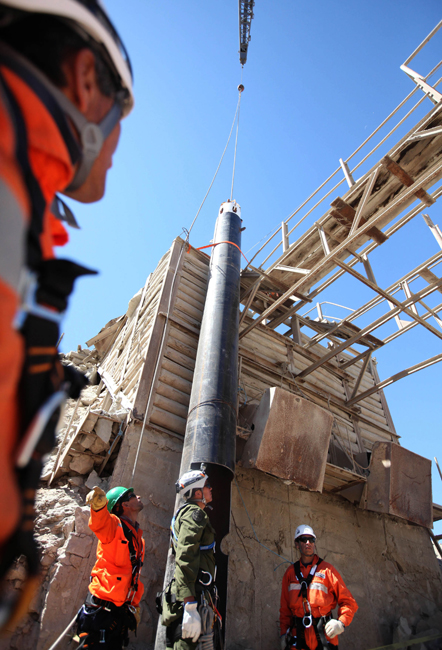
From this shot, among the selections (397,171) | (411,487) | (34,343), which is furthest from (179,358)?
(34,343)

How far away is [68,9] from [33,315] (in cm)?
87

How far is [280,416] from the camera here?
22.0ft

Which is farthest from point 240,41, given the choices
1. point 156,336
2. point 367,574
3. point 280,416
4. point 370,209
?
point 367,574

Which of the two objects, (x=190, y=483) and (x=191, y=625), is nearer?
(x=191, y=625)

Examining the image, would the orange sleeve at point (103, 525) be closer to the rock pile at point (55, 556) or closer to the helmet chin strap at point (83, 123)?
the rock pile at point (55, 556)

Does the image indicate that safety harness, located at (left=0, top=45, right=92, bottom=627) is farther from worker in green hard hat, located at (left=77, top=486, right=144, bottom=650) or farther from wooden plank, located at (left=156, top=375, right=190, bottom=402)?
wooden plank, located at (left=156, top=375, right=190, bottom=402)

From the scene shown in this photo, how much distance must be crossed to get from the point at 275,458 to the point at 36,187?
20.2ft

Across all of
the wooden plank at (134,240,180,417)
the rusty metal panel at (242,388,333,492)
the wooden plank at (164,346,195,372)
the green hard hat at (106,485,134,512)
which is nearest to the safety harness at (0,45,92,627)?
the green hard hat at (106,485,134,512)

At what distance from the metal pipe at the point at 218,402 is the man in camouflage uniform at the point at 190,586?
0.58 m

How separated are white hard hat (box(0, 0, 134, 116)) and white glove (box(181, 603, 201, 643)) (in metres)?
4.12

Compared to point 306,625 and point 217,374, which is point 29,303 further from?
point 217,374

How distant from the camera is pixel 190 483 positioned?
4.85 metres

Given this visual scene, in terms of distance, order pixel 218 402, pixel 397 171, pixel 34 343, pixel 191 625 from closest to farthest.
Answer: pixel 34 343 < pixel 191 625 < pixel 218 402 < pixel 397 171

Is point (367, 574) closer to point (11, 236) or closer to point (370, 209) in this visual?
point (370, 209)
